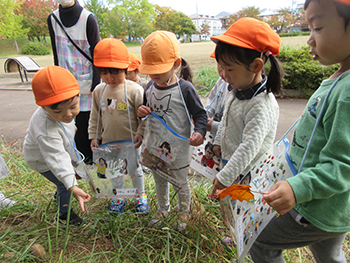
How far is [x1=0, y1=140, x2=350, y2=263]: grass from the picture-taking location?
1668 millimetres

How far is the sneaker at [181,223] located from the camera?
1.87m

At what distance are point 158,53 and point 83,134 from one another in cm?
168

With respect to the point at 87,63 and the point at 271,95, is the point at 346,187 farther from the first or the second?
the point at 87,63

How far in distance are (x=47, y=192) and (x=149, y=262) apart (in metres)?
1.58

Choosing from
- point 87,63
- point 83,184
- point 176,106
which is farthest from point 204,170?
point 87,63

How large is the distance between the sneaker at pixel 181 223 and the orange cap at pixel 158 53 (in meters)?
1.17

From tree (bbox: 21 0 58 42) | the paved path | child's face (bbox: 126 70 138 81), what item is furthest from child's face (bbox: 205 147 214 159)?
tree (bbox: 21 0 58 42)

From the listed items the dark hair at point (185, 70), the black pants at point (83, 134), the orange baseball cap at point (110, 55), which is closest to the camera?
the orange baseball cap at point (110, 55)

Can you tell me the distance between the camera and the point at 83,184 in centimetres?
A: 266

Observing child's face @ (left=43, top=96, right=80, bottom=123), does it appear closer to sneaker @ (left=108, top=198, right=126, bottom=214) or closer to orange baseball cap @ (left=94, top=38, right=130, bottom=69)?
orange baseball cap @ (left=94, top=38, right=130, bottom=69)

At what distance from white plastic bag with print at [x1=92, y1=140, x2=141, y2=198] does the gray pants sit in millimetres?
998

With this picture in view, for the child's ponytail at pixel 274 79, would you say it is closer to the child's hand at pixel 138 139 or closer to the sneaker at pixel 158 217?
the child's hand at pixel 138 139

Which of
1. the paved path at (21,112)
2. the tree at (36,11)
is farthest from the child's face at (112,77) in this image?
the tree at (36,11)

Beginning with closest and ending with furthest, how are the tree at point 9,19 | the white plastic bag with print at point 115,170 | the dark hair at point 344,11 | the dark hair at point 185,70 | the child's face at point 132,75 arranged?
the dark hair at point 344,11
the white plastic bag with print at point 115,170
the dark hair at point 185,70
the child's face at point 132,75
the tree at point 9,19
